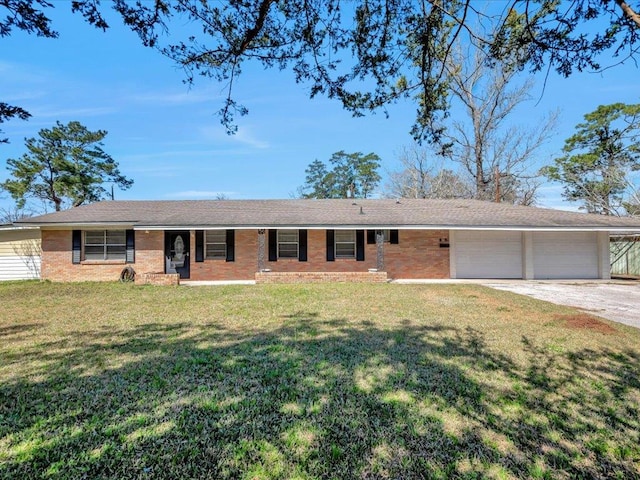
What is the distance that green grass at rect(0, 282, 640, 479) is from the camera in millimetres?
2449

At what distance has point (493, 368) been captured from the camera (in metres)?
4.31

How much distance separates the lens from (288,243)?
14.0 metres

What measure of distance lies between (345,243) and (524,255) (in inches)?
297

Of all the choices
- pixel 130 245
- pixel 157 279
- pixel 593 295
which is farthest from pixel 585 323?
pixel 130 245

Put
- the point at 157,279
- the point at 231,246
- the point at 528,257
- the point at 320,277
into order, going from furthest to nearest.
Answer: the point at 528,257 < the point at 231,246 < the point at 320,277 < the point at 157,279

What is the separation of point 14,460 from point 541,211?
59.6 ft

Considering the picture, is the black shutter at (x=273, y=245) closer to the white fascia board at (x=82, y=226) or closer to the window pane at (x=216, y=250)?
the window pane at (x=216, y=250)

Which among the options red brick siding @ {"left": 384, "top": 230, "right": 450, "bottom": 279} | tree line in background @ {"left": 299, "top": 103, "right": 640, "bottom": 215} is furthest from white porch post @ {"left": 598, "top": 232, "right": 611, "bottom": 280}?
red brick siding @ {"left": 384, "top": 230, "right": 450, "bottom": 279}

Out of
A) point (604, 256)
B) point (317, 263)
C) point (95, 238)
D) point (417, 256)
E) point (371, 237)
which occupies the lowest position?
point (317, 263)

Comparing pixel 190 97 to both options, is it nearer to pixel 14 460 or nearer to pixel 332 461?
pixel 14 460

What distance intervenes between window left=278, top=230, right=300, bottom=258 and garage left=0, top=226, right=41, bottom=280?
10.5 metres

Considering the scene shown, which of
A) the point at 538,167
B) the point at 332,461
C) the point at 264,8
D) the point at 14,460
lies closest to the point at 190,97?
the point at 264,8

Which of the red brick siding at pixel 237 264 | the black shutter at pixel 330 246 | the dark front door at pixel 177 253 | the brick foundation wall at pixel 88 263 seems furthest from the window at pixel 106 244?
the black shutter at pixel 330 246

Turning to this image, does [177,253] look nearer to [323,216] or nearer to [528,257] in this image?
[323,216]
